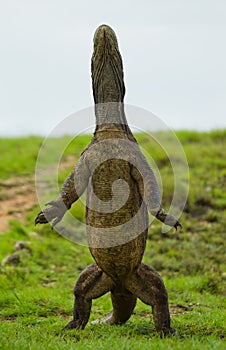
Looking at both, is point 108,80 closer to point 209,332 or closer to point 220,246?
point 209,332

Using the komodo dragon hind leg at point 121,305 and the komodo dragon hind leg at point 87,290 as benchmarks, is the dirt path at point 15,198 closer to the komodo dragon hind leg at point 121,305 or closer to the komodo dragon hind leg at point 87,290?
the komodo dragon hind leg at point 121,305

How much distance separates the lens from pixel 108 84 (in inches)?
201

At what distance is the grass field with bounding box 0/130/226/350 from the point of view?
490 cm

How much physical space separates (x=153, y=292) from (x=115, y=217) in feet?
2.48

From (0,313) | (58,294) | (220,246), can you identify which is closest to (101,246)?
(0,313)

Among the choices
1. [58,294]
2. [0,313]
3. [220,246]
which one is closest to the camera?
[0,313]

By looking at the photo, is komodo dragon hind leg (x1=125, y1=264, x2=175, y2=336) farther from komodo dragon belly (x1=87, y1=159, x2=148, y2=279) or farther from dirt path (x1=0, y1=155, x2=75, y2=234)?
dirt path (x1=0, y1=155, x2=75, y2=234)

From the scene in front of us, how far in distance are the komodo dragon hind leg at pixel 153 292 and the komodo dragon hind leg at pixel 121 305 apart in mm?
217

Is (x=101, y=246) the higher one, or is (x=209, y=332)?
(x=101, y=246)

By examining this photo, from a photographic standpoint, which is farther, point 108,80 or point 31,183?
point 31,183

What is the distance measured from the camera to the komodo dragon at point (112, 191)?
4.97m

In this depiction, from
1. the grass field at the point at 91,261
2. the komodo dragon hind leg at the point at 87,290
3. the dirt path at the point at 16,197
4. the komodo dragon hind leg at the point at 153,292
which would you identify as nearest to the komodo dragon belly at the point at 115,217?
the komodo dragon hind leg at the point at 153,292

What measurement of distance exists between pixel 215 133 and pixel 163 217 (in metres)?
12.4

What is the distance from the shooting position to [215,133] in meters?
16.8
